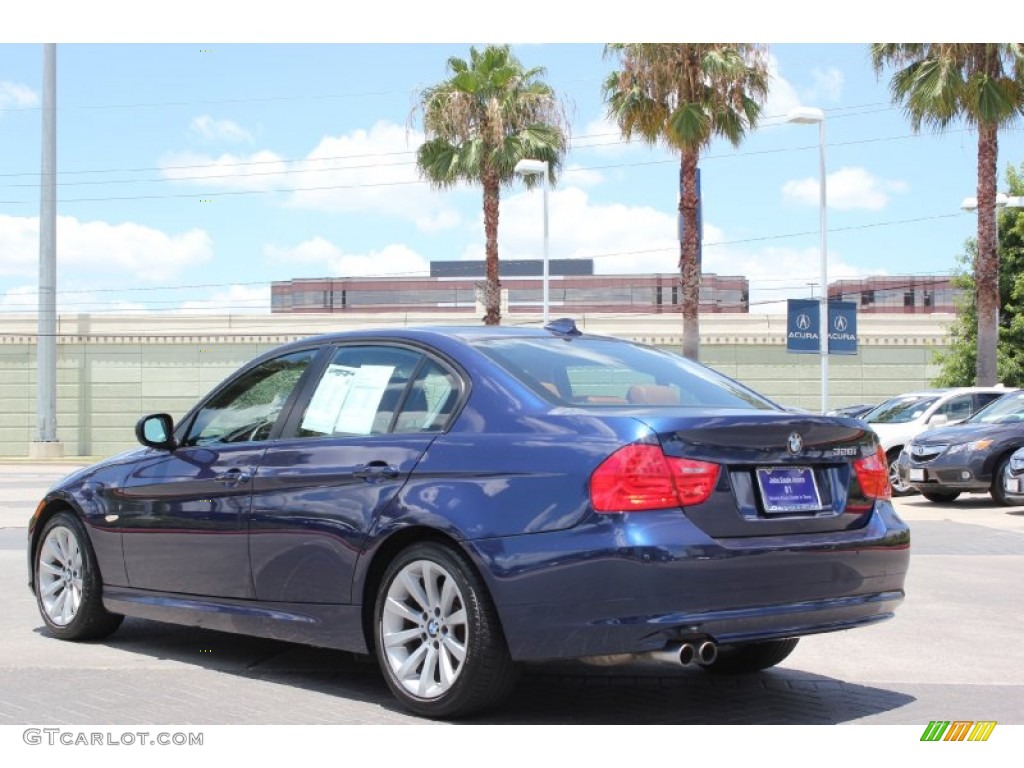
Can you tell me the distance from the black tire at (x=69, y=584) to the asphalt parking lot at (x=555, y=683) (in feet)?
0.31

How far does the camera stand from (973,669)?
7.04 m

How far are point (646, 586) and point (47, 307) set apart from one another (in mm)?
38056

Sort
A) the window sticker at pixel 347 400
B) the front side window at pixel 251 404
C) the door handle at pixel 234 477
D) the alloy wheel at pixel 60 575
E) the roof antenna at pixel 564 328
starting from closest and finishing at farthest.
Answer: the window sticker at pixel 347 400 < the door handle at pixel 234 477 < the roof antenna at pixel 564 328 < the front side window at pixel 251 404 < the alloy wheel at pixel 60 575

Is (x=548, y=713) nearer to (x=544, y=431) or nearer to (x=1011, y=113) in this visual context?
(x=544, y=431)

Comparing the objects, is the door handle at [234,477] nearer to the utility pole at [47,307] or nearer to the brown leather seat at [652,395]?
the brown leather seat at [652,395]

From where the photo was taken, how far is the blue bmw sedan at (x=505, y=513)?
5285mm

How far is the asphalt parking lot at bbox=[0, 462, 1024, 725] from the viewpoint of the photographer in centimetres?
588

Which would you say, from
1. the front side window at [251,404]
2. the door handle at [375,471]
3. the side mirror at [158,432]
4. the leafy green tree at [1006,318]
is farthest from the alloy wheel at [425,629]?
the leafy green tree at [1006,318]

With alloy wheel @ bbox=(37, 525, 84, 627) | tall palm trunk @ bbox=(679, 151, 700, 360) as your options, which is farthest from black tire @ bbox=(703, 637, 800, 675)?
tall palm trunk @ bbox=(679, 151, 700, 360)

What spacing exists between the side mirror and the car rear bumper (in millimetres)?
2462

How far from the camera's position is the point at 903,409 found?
75.5 ft

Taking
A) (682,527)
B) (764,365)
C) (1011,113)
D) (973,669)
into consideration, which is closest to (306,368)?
(682,527)
